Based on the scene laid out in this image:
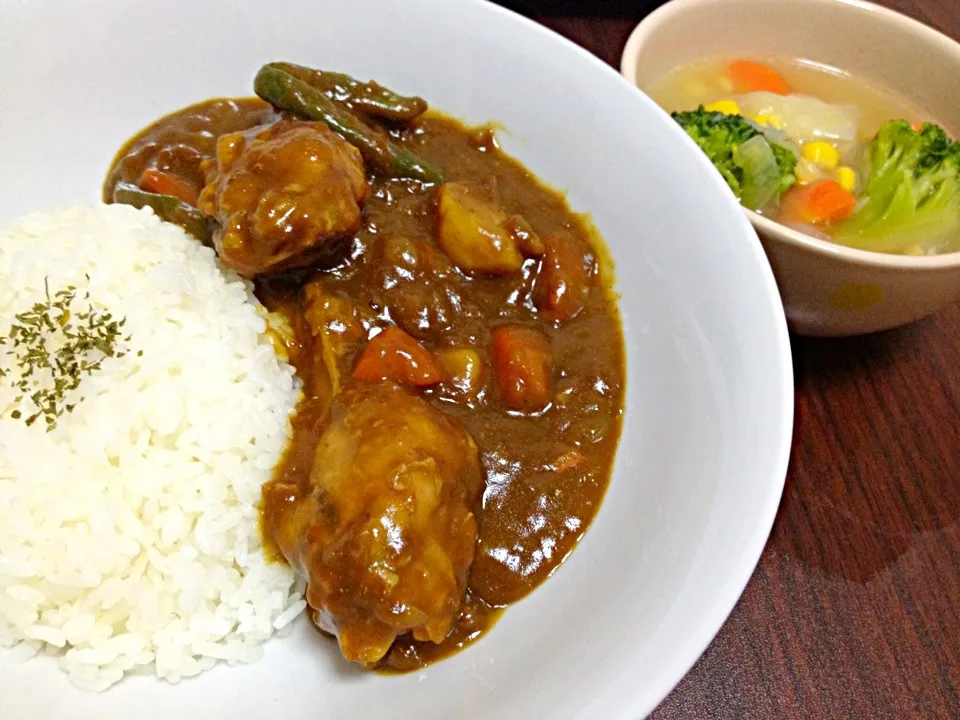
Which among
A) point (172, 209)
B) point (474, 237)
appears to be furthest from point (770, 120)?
point (172, 209)

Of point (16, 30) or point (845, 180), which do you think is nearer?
point (16, 30)

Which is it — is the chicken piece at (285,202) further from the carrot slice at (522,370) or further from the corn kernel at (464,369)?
the carrot slice at (522,370)

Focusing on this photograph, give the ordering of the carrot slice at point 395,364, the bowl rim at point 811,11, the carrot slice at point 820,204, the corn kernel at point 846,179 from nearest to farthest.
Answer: the carrot slice at point 395,364 < the bowl rim at point 811,11 < the carrot slice at point 820,204 < the corn kernel at point 846,179

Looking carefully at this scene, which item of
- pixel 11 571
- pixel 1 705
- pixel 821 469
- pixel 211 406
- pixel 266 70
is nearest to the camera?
pixel 1 705

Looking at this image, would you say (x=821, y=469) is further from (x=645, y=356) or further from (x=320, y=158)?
(x=320, y=158)

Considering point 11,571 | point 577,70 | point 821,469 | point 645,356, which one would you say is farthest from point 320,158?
point 821,469

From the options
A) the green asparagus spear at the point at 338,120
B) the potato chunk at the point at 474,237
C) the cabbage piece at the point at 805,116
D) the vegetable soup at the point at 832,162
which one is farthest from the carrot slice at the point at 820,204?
the green asparagus spear at the point at 338,120
